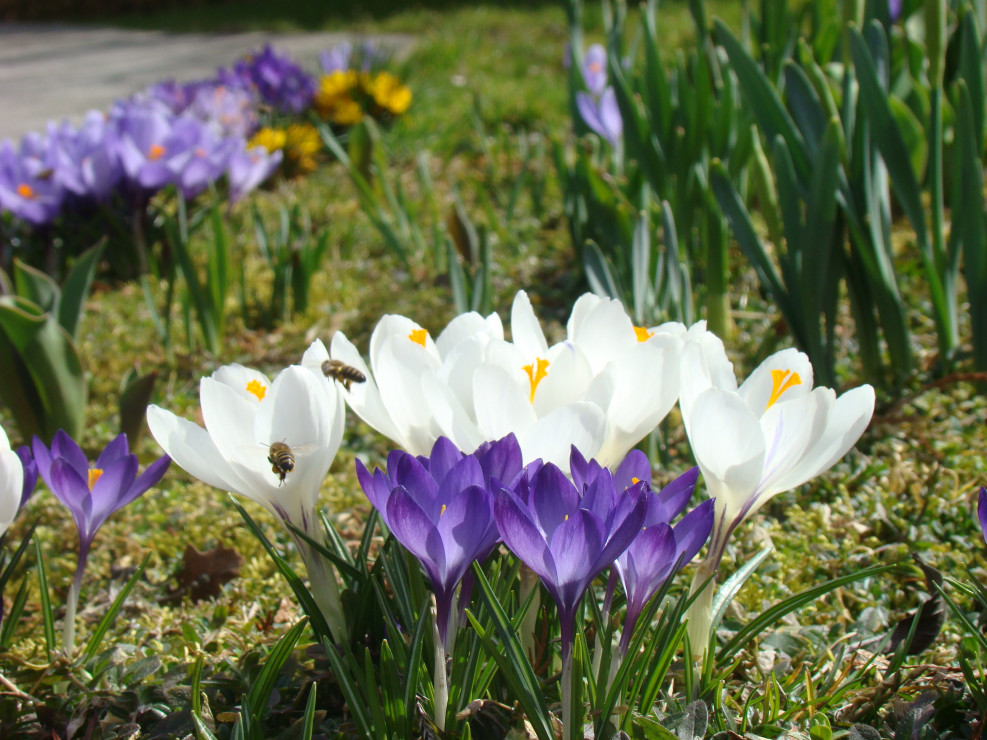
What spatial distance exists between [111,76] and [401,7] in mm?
3953

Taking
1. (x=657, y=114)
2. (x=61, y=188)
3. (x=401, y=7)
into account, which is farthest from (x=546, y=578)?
(x=401, y=7)

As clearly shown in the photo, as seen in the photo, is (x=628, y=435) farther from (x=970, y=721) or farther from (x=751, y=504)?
(x=970, y=721)

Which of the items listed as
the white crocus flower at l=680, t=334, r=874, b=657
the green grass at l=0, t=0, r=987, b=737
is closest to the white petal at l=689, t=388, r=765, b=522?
the white crocus flower at l=680, t=334, r=874, b=657

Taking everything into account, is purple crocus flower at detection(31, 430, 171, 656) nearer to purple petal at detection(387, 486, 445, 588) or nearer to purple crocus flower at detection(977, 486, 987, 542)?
purple petal at detection(387, 486, 445, 588)

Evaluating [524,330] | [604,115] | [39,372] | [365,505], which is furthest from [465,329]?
[604,115]

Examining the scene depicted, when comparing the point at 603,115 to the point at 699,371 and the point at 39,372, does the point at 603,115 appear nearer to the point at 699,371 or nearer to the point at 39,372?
the point at 39,372

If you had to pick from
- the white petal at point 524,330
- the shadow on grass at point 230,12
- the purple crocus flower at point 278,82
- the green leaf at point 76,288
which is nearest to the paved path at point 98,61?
the shadow on grass at point 230,12

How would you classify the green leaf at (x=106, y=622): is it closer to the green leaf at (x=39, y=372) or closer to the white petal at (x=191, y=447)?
the white petal at (x=191, y=447)

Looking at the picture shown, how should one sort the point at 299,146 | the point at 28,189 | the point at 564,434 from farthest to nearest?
the point at 299,146 → the point at 28,189 → the point at 564,434

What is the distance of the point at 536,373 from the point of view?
2.79ft

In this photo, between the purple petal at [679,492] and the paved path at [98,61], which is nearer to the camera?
the purple petal at [679,492]

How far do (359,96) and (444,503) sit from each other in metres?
3.66

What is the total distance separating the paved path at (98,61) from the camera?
4770 millimetres

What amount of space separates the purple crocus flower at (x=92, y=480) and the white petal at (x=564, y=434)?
0.46 meters
